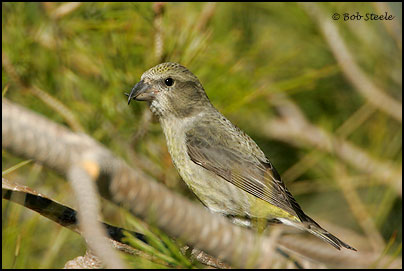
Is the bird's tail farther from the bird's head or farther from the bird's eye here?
the bird's eye

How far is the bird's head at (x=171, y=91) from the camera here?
330cm

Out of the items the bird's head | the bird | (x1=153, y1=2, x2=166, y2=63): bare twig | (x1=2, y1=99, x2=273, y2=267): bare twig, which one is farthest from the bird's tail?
(x1=2, y1=99, x2=273, y2=267): bare twig

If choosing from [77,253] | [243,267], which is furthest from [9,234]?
[243,267]

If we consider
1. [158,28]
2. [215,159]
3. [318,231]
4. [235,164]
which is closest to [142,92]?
[158,28]

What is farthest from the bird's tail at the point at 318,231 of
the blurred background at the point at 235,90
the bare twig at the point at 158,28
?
the bare twig at the point at 158,28

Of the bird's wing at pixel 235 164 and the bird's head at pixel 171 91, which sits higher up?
the bird's head at pixel 171 91

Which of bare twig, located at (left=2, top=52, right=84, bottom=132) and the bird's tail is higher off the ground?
bare twig, located at (left=2, top=52, right=84, bottom=132)

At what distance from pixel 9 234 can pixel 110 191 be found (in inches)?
47.1

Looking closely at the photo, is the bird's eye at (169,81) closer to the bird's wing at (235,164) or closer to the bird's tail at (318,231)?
the bird's wing at (235,164)

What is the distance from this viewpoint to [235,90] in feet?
11.4

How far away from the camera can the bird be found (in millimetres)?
3490

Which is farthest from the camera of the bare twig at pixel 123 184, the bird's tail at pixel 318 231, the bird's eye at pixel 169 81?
the bird's eye at pixel 169 81

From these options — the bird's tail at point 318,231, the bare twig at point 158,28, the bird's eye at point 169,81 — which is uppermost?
the bare twig at point 158,28

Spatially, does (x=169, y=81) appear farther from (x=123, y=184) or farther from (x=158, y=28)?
(x=123, y=184)
